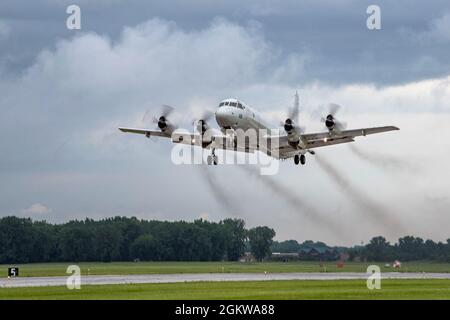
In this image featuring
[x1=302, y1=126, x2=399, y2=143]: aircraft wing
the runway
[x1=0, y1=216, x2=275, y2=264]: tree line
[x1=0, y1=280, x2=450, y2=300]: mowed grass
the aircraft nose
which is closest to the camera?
[x1=0, y1=280, x2=450, y2=300]: mowed grass

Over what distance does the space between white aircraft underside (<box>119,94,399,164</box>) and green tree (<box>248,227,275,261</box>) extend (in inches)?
2559

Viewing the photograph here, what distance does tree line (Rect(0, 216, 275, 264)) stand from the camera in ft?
509

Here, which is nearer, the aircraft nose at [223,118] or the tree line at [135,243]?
the aircraft nose at [223,118]

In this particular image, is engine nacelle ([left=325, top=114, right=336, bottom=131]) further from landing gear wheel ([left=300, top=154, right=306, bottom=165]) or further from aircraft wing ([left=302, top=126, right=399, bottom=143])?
landing gear wheel ([left=300, top=154, right=306, bottom=165])

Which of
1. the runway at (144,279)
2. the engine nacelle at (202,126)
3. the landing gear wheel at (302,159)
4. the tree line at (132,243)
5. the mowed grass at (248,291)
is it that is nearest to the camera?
the mowed grass at (248,291)

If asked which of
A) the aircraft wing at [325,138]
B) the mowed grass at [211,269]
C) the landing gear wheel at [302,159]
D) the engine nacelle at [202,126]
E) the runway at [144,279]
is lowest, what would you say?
→ the mowed grass at [211,269]

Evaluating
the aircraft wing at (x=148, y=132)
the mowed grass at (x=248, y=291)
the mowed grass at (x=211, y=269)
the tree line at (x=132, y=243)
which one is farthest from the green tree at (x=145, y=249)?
the mowed grass at (x=248, y=291)

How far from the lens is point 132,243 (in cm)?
16325

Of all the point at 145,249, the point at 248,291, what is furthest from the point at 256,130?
the point at 145,249

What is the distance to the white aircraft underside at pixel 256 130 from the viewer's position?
85.4 metres

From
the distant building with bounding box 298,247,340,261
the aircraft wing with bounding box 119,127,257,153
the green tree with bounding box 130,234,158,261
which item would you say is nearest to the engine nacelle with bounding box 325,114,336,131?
the aircraft wing with bounding box 119,127,257,153

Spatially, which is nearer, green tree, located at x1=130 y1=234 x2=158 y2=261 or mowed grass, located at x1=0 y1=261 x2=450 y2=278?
mowed grass, located at x1=0 y1=261 x2=450 y2=278

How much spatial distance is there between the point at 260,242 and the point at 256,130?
74.1 metres

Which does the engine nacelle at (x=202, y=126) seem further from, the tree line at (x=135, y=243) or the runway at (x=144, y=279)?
the tree line at (x=135, y=243)
